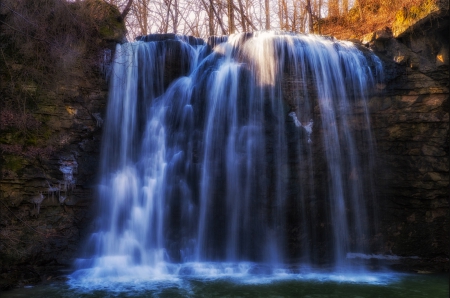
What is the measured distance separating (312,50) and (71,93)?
510 centimetres

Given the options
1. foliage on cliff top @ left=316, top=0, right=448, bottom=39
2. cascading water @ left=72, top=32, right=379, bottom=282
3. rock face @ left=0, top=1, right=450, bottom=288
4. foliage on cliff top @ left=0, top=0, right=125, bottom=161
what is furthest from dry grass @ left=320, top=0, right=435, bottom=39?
foliage on cliff top @ left=0, top=0, right=125, bottom=161

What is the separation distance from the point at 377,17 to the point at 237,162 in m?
6.61

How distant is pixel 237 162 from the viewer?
7.96 meters

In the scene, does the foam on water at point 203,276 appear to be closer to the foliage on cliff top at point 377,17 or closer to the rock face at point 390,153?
the rock face at point 390,153

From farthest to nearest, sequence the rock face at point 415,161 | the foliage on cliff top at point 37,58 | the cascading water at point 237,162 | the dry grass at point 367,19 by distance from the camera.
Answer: the dry grass at point 367,19, the rock face at point 415,161, the cascading water at point 237,162, the foliage on cliff top at point 37,58

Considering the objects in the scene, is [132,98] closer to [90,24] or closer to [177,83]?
[177,83]

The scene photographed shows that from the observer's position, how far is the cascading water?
7641 mm

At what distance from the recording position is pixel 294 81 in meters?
8.41

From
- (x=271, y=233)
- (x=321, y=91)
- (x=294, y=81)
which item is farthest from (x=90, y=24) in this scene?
(x=271, y=233)

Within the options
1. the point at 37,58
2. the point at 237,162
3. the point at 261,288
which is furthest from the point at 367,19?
the point at 37,58

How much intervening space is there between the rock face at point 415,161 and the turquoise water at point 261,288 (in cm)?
144

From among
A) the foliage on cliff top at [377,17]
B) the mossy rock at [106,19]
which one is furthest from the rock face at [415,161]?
the mossy rock at [106,19]

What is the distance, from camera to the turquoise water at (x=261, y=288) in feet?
19.5

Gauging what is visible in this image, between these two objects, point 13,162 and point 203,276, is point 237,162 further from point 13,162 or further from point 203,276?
point 13,162
